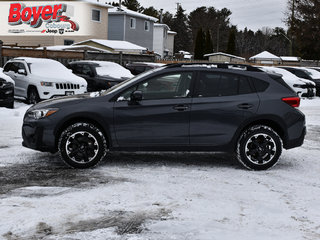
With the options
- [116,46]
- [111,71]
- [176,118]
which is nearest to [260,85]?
[176,118]

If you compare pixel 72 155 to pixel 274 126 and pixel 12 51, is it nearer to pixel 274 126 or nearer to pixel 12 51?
pixel 274 126

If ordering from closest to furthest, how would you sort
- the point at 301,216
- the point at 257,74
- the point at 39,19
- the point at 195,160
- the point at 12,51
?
the point at 301,216, the point at 257,74, the point at 195,160, the point at 12,51, the point at 39,19

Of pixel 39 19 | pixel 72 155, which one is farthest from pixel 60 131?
pixel 39 19

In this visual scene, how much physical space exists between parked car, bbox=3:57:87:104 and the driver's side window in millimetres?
8881

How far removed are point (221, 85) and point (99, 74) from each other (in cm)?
1200

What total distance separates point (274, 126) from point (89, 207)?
3489mm

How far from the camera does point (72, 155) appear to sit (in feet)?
22.5

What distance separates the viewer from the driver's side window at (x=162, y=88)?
22.9ft

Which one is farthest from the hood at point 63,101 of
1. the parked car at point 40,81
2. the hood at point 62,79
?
the hood at point 62,79

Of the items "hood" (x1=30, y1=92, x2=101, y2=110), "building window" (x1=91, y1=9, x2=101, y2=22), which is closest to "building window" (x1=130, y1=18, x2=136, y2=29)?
"building window" (x1=91, y1=9, x2=101, y2=22)

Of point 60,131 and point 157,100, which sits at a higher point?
point 157,100

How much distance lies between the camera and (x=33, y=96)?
15453 millimetres

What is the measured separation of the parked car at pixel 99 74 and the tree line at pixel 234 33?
37182 mm

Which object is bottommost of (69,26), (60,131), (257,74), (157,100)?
(60,131)
